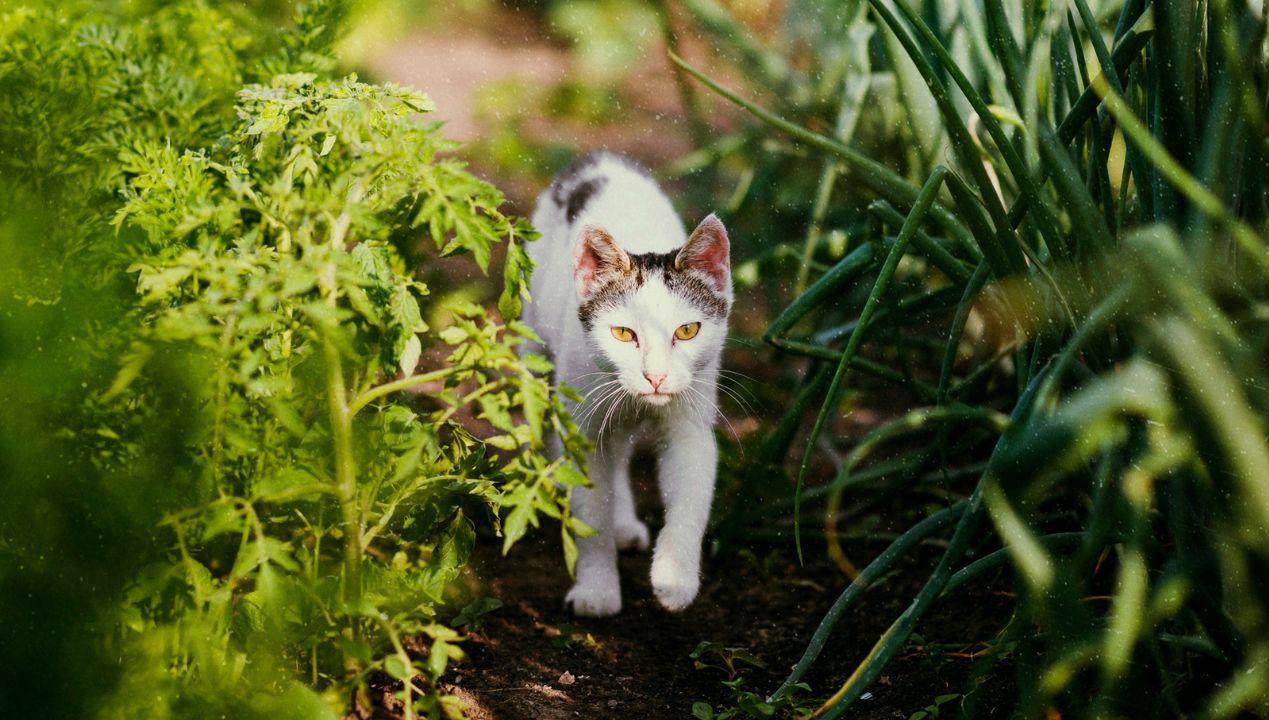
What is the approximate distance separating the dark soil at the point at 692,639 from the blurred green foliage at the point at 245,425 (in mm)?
224

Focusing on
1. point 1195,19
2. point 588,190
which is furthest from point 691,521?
point 1195,19

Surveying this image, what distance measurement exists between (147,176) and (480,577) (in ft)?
3.08

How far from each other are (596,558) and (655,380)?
41 cm

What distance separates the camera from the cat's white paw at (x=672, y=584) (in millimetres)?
1861

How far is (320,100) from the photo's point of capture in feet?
4.55

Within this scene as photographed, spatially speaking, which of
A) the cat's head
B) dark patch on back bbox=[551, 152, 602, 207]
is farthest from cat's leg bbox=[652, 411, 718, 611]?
dark patch on back bbox=[551, 152, 602, 207]

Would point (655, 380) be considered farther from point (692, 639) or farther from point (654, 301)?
point (692, 639)

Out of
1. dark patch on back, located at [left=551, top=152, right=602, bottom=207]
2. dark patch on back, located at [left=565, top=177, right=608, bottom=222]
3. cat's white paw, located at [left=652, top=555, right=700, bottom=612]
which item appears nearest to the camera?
cat's white paw, located at [left=652, top=555, right=700, bottom=612]

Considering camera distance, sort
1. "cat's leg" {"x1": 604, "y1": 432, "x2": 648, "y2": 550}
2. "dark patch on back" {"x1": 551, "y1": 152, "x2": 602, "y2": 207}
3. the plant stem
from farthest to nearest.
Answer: "dark patch on back" {"x1": 551, "y1": 152, "x2": 602, "y2": 207} < "cat's leg" {"x1": 604, "y1": 432, "x2": 648, "y2": 550} < the plant stem

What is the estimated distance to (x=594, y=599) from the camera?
6.63 ft

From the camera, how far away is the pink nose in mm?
1863

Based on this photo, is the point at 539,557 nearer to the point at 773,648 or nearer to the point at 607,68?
the point at 773,648

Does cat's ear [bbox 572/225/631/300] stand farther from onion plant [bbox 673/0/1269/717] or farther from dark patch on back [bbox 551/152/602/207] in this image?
dark patch on back [bbox 551/152/602/207]

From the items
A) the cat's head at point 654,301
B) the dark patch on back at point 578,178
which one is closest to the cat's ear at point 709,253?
the cat's head at point 654,301
